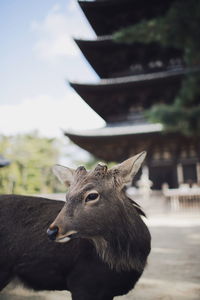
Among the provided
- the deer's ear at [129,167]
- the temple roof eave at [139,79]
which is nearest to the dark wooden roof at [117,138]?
the temple roof eave at [139,79]

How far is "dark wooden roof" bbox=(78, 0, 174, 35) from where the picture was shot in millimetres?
17297

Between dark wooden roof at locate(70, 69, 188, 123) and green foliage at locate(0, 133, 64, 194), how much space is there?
18.6m

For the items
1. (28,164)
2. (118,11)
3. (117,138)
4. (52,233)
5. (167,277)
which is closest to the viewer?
(52,233)

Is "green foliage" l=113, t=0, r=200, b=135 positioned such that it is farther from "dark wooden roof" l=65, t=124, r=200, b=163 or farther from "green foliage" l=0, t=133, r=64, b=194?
"green foliage" l=0, t=133, r=64, b=194

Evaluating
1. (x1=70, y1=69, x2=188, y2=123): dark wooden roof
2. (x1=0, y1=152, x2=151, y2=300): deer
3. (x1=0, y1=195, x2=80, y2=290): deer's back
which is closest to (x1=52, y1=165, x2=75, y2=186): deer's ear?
(x1=0, y1=152, x2=151, y2=300): deer

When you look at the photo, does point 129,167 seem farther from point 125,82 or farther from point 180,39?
point 125,82

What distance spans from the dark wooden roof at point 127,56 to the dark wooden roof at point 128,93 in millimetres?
1166

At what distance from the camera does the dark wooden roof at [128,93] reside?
53.6ft

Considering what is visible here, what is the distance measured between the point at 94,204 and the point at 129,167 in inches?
14.6

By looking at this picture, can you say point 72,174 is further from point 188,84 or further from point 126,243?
point 188,84

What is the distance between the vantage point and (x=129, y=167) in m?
1.97

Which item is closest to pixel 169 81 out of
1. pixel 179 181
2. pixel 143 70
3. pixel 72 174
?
pixel 143 70

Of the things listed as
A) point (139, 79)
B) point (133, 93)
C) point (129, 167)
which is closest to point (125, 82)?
point (139, 79)

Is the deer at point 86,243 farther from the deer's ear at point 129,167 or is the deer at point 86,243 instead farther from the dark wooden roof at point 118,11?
the dark wooden roof at point 118,11
